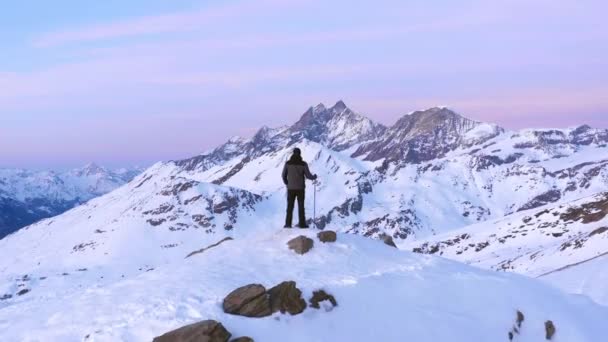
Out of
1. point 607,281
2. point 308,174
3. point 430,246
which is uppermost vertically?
point 308,174

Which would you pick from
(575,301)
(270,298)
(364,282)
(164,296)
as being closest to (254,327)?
(270,298)

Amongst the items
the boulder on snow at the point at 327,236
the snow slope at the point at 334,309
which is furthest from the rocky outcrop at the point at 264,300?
the boulder on snow at the point at 327,236

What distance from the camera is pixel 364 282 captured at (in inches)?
785

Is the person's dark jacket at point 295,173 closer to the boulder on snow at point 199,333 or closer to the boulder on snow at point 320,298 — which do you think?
the boulder on snow at point 320,298

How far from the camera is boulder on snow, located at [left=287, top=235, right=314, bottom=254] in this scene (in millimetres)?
22344

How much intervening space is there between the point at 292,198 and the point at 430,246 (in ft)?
579

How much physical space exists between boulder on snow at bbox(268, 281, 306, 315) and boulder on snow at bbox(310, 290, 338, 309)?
373 mm

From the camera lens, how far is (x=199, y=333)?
571 inches

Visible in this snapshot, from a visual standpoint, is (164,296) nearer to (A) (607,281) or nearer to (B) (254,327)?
(B) (254,327)

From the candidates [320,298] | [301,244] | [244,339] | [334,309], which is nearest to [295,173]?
[301,244]

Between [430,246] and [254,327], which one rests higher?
[254,327]

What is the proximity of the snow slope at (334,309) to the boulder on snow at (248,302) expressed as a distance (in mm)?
297

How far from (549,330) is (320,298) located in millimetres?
9195

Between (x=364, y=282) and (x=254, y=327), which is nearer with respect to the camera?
(x=254, y=327)
